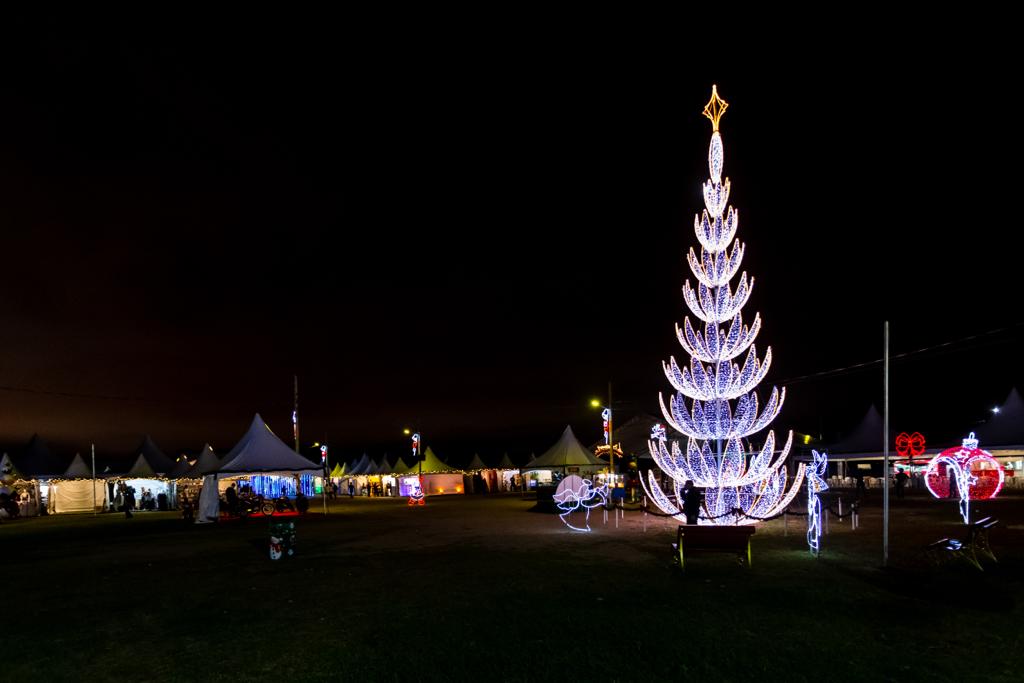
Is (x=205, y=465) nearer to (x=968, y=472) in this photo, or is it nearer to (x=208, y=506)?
(x=208, y=506)

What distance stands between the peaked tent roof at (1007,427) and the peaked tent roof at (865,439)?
6.97m

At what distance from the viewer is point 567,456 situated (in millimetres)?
40188

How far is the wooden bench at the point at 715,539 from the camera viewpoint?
11422 millimetres

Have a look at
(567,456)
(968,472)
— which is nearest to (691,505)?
(968,472)

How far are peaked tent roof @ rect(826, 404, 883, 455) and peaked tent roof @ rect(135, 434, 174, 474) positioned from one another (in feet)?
129

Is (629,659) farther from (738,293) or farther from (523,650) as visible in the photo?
(738,293)

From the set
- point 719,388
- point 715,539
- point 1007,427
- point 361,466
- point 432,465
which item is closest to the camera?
point 715,539

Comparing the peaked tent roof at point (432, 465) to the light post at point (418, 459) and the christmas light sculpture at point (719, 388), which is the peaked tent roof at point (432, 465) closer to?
the light post at point (418, 459)

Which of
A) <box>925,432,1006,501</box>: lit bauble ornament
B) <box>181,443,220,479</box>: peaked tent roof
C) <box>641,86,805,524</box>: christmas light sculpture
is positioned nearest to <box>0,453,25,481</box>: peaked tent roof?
<box>181,443,220,479</box>: peaked tent roof

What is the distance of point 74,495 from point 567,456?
28559mm

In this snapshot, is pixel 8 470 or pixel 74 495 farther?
pixel 8 470

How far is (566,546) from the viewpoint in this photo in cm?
1503

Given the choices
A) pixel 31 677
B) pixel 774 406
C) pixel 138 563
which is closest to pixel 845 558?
pixel 774 406

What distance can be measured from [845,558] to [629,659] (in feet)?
25.1
